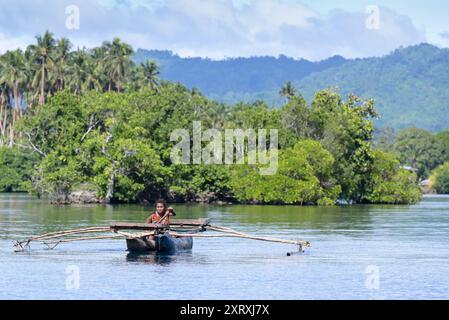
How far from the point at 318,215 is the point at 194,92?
76.3 meters

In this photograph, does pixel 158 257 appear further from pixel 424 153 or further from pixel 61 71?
pixel 424 153

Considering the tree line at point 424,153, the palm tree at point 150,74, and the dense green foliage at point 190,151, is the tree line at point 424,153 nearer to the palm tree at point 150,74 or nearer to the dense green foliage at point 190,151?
the palm tree at point 150,74

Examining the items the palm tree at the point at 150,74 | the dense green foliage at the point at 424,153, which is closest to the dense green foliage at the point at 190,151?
the palm tree at the point at 150,74

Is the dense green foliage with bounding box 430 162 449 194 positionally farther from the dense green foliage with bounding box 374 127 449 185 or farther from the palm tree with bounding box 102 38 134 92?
the palm tree with bounding box 102 38 134 92

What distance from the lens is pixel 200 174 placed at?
78.9 metres

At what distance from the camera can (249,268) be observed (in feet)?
97.4

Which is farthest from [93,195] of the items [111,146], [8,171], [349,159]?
[8,171]

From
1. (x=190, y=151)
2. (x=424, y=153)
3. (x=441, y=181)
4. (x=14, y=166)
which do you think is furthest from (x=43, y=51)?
(x=424, y=153)

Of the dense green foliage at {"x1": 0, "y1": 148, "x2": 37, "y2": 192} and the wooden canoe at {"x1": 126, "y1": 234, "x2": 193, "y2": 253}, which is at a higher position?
the dense green foliage at {"x1": 0, "y1": 148, "x2": 37, "y2": 192}

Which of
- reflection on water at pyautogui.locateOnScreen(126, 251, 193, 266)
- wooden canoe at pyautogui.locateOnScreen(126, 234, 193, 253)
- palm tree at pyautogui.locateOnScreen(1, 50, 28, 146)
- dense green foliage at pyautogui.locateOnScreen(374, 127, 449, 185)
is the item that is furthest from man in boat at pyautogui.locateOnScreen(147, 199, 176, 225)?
dense green foliage at pyautogui.locateOnScreen(374, 127, 449, 185)

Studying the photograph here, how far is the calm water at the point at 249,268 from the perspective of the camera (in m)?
25.0

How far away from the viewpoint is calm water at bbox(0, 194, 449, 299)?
25031mm
